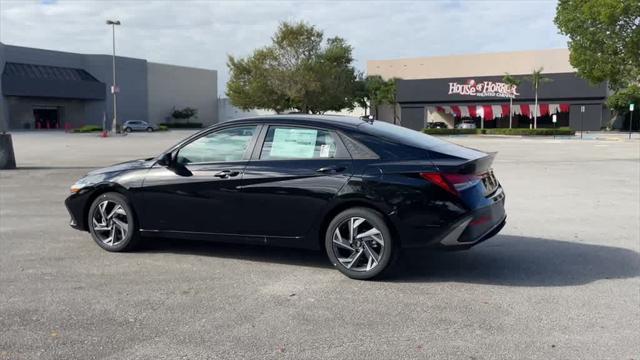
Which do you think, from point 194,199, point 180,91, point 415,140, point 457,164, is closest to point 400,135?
point 415,140

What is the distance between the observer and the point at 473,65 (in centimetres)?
7488

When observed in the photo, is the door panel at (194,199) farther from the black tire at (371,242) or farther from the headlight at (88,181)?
the black tire at (371,242)

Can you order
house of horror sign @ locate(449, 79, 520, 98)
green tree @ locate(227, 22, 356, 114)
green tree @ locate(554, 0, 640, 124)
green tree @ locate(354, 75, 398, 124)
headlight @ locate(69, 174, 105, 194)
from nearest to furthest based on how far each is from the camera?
headlight @ locate(69, 174, 105, 194) < green tree @ locate(554, 0, 640, 124) < green tree @ locate(227, 22, 356, 114) < house of horror sign @ locate(449, 79, 520, 98) < green tree @ locate(354, 75, 398, 124)

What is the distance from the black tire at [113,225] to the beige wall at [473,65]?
2758 inches

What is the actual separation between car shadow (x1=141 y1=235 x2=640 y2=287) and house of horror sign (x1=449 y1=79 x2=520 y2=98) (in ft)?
203

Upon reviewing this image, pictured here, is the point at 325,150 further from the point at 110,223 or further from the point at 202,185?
the point at 110,223

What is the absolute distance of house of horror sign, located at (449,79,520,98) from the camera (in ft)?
217

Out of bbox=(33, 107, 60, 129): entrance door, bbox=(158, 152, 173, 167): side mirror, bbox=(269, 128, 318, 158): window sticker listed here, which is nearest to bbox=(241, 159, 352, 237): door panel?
bbox=(269, 128, 318, 158): window sticker

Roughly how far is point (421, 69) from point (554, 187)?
67250 mm

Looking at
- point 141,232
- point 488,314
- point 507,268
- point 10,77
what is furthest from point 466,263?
point 10,77

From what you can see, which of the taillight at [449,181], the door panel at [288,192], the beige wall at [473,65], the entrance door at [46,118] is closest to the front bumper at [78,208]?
the door panel at [288,192]

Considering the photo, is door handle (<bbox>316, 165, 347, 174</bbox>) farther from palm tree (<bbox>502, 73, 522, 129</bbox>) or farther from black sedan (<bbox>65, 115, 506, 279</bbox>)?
palm tree (<bbox>502, 73, 522, 129</bbox>)

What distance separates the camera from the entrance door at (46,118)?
71.8 m

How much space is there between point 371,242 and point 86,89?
74.9m
